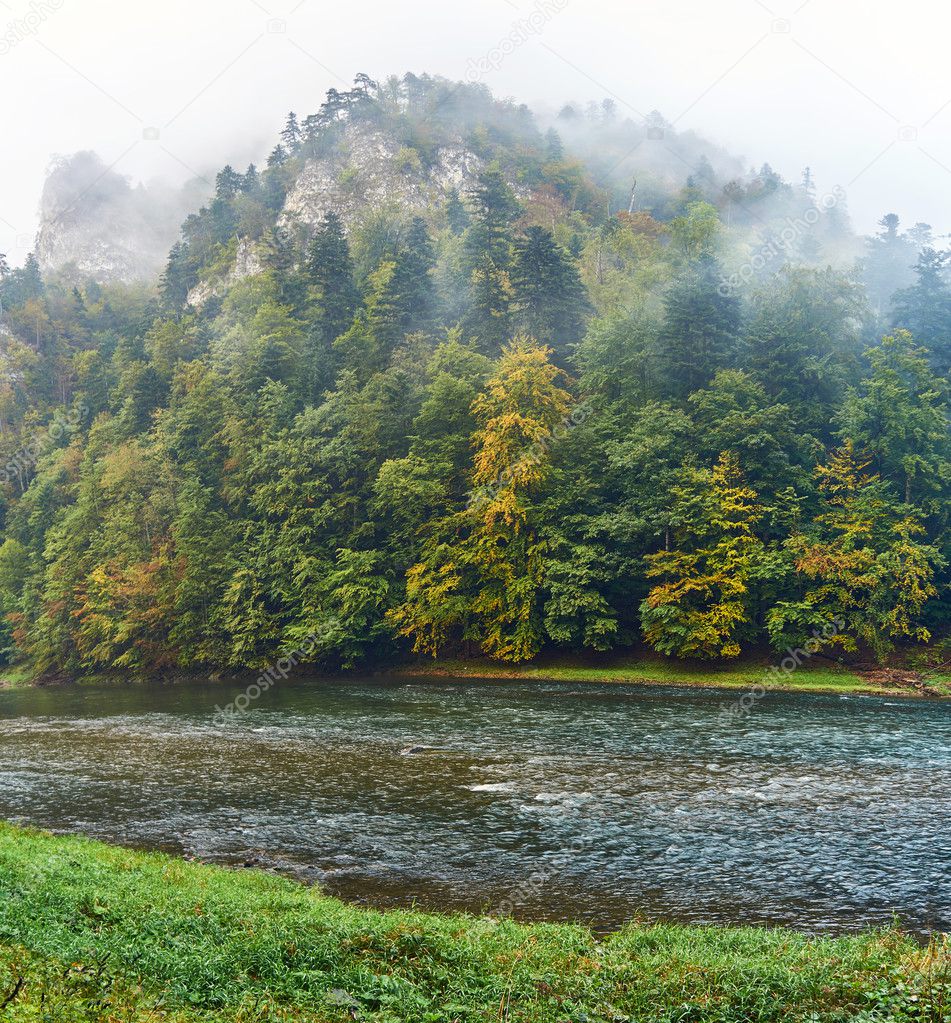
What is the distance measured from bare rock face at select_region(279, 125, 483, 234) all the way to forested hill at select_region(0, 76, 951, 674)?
47236 mm

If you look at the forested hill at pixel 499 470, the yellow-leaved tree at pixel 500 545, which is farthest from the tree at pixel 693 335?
the yellow-leaved tree at pixel 500 545

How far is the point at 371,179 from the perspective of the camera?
146625 millimetres

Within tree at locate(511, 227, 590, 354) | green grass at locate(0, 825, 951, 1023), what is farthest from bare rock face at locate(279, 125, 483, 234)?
green grass at locate(0, 825, 951, 1023)

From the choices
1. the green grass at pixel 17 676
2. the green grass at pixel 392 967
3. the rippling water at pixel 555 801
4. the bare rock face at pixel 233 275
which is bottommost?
the green grass at pixel 17 676

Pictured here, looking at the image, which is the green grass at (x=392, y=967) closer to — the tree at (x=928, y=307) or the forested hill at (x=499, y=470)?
the forested hill at (x=499, y=470)

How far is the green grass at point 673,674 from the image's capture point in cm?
4488

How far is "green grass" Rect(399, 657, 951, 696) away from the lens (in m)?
44.9

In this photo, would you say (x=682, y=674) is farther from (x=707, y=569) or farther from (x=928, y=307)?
(x=928, y=307)

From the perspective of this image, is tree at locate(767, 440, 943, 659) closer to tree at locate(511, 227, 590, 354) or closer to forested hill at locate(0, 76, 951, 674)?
forested hill at locate(0, 76, 951, 674)

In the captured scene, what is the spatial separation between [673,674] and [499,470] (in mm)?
20121

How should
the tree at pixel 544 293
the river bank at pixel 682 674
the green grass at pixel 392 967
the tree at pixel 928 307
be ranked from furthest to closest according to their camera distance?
the tree at pixel 544 293, the tree at pixel 928 307, the river bank at pixel 682 674, the green grass at pixel 392 967

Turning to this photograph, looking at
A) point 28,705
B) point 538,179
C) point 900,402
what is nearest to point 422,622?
point 28,705

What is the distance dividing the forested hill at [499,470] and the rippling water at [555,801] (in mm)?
13061

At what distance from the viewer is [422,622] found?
2279 inches
